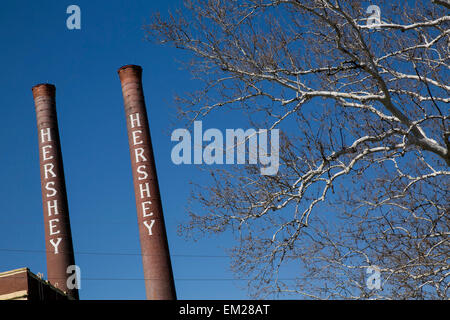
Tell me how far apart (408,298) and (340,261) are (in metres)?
1.32

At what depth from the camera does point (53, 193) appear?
28344 mm

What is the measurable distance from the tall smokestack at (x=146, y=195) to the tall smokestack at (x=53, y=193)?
3.50 meters

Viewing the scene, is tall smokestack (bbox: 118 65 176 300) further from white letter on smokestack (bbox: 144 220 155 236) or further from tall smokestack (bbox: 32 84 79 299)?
tall smokestack (bbox: 32 84 79 299)

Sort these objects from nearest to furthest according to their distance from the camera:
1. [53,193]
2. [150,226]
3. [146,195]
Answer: [150,226] → [146,195] → [53,193]

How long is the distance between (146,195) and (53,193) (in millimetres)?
4597

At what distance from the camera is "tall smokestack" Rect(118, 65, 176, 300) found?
81.9 feet

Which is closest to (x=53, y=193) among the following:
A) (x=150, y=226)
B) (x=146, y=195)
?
(x=146, y=195)

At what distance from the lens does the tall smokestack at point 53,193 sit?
26.5m

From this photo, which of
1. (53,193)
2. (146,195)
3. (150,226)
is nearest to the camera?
(150,226)

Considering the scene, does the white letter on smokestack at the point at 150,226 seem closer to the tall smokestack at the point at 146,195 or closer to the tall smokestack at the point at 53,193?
the tall smokestack at the point at 146,195

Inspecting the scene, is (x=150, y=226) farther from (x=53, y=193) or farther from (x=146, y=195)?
(x=53, y=193)

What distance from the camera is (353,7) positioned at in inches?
426
